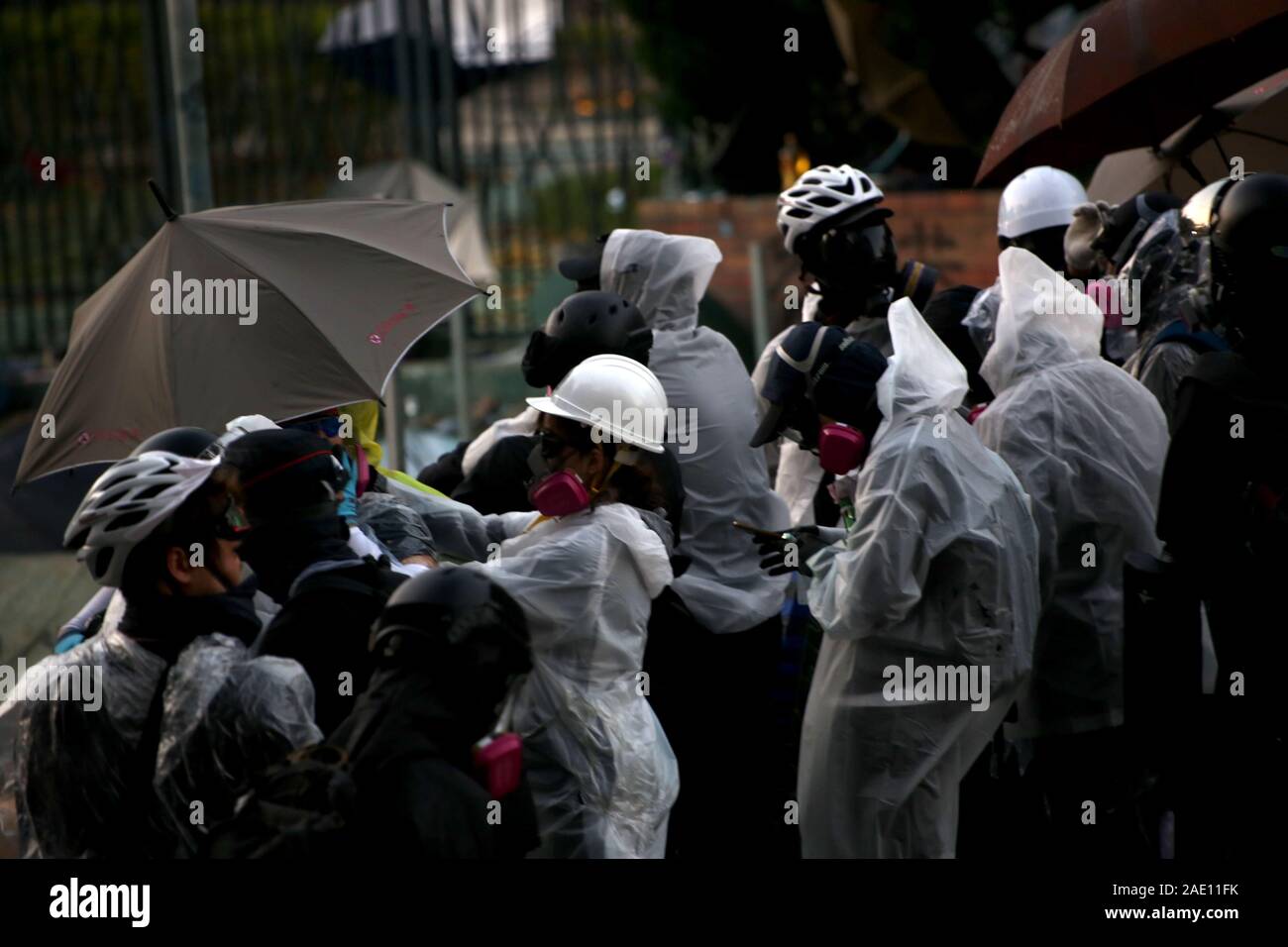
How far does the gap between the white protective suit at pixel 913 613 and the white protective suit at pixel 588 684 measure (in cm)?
54

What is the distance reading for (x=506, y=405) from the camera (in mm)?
11242

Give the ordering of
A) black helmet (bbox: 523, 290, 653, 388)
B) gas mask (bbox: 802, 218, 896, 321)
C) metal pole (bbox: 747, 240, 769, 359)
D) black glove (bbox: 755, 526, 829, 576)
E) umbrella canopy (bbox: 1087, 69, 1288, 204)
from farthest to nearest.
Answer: metal pole (bbox: 747, 240, 769, 359) → umbrella canopy (bbox: 1087, 69, 1288, 204) → gas mask (bbox: 802, 218, 896, 321) → black helmet (bbox: 523, 290, 653, 388) → black glove (bbox: 755, 526, 829, 576)

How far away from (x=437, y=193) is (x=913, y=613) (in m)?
7.36

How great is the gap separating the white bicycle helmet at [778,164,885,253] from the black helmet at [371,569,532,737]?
2.94 m

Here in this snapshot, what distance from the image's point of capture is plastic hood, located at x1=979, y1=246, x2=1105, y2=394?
490cm

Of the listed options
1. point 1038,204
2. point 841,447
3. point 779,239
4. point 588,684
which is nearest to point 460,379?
point 779,239

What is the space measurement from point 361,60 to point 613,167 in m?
2.15

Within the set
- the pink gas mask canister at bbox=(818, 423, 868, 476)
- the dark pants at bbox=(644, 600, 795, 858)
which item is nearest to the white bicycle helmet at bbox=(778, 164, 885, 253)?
the dark pants at bbox=(644, 600, 795, 858)

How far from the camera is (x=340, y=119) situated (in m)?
12.5

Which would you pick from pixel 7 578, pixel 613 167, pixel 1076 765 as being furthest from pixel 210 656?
pixel 613 167

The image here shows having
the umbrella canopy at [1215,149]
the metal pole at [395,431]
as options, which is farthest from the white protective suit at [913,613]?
the metal pole at [395,431]

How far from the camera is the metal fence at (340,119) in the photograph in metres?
11.9

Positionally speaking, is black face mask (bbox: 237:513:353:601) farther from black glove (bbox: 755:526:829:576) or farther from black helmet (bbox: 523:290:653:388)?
black helmet (bbox: 523:290:653:388)
